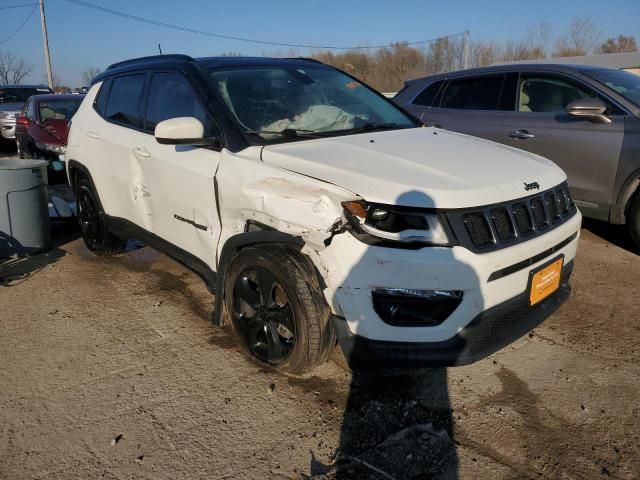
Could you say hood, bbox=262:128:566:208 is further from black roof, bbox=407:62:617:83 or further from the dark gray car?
black roof, bbox=407:62:617:83

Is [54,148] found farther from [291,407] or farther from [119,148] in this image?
[291,407]

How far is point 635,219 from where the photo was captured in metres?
4.61

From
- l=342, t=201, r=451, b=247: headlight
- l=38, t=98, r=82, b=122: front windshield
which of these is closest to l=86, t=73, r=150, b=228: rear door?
l=342, t=201, r=451, b=247: headlight

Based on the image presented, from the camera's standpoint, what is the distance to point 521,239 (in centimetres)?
254

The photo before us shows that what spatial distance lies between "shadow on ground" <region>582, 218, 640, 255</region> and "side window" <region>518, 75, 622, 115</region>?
141 cm

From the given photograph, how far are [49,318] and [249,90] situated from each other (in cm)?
227

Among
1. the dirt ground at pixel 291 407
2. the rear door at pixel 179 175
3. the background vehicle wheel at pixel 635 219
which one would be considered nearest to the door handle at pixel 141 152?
the rear door at pixel 179 175

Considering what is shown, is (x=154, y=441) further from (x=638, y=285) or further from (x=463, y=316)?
(x=638, y=285)

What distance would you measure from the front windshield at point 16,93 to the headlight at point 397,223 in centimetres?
1517

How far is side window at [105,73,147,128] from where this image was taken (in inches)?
158

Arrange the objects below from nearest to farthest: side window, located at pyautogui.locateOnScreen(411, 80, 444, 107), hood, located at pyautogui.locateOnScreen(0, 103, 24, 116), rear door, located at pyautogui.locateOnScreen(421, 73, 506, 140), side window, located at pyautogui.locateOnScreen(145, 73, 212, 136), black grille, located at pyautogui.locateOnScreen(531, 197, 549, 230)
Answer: black grille, located at pyautogui.locateOnScreen(531, 197, 549, 230), side window, located at pyautogui.locateOnScreen(145, 73, 212, 136), rear door, located at pyautogui.locateOnScreen(421, 73, 506, 140), side window, located at pyautogui.locateOnScreen(411, 80, 444, 107), hood, located at pyautogui.locateOnScreen(0, 103, 24, 116)

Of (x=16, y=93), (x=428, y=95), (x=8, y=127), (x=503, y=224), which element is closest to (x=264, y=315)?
(x=503, y=224)

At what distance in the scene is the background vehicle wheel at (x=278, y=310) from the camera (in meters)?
2.60

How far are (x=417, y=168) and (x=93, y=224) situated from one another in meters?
3.56
